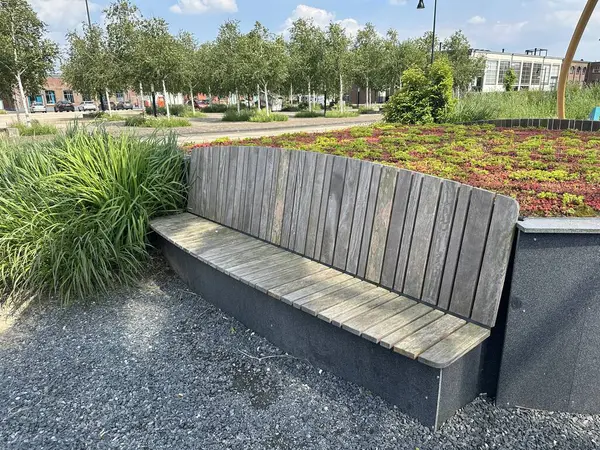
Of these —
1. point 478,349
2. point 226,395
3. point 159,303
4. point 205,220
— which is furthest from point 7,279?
point 478,349

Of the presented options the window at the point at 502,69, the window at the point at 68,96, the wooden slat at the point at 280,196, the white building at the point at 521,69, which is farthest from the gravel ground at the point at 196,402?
the window at the point at 68,96

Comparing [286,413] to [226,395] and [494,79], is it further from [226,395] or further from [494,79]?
[494,79]

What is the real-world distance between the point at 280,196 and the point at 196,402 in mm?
1681

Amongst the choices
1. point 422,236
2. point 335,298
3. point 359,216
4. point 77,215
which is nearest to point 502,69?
point 359,216

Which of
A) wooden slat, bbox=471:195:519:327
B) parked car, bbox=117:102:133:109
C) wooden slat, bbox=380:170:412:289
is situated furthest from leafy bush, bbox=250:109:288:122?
parked car, bbox=117:102:133:109

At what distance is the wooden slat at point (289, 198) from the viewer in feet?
11.1

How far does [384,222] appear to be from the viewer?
2.71 meters

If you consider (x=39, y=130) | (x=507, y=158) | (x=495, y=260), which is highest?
(x=507, y=158)

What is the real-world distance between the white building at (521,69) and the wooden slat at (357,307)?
63.8 m

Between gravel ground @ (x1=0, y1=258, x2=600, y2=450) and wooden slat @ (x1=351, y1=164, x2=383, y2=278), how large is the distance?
74 centimetres

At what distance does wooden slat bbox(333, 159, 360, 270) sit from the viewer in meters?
2.91

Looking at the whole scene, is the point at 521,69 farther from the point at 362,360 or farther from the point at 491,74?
the point at 362,360

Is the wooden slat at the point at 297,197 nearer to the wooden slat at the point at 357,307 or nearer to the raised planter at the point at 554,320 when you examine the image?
the wooden slat at the point at 357,307

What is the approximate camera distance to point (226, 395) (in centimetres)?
256
